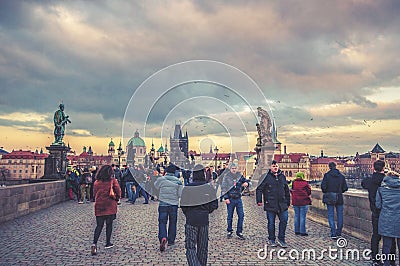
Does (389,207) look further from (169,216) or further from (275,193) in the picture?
(169,216)

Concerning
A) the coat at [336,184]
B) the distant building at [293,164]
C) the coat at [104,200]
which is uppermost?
the distant building at [293,164]

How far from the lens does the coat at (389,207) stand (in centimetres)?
624

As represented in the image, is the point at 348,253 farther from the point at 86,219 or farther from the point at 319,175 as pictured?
the point at 319,175

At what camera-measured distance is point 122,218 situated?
1299 centimetres

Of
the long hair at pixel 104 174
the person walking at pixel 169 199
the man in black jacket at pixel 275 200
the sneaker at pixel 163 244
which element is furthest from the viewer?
the man in black jacket at pixel 275 200

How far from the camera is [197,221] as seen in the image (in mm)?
5832

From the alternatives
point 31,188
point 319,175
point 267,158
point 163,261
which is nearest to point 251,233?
point 163,261

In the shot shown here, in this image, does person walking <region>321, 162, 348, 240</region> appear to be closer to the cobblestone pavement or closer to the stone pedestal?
the cobblestone pavement

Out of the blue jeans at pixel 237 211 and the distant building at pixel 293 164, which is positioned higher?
the distant building at pixel 293 164

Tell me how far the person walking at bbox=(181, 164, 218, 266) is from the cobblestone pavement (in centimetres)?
123

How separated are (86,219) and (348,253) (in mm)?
8362

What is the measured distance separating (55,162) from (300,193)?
16566 millimetres

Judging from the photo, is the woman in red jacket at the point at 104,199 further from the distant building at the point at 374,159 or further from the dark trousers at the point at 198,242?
the distant building at the point at 374,159

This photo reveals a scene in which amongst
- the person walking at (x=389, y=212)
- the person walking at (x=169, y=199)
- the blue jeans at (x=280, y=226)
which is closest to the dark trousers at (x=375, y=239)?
the person walking at (x=389, y=212)
